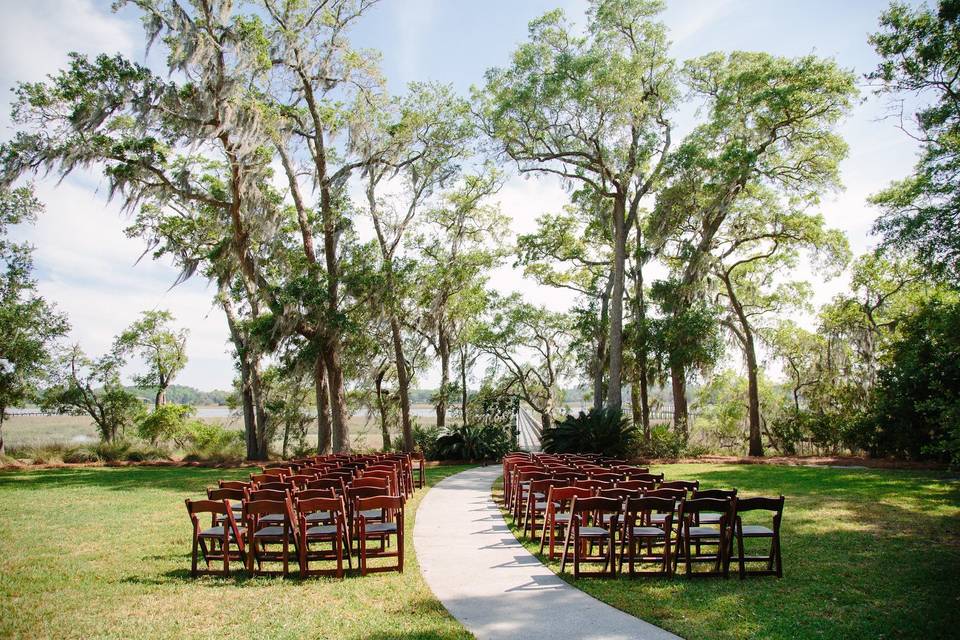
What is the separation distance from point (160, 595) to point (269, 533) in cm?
119

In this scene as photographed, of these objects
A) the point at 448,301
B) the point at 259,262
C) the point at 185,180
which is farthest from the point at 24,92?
the point at 448,301

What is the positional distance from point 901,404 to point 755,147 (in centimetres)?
968

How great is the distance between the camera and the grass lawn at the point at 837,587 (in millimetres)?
4840

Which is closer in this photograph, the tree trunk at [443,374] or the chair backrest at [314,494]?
the chair backrest at [314,494]

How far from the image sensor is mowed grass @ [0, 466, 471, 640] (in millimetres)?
4781

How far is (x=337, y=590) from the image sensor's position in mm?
5824

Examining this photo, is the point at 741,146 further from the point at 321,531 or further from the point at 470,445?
the point at 321,531

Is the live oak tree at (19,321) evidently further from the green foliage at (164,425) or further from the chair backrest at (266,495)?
the chair backrest at (266,495)

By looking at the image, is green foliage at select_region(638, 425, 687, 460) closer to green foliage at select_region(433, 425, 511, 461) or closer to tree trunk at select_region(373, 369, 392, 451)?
green foliage at select_region(433, 425, 511, 461)

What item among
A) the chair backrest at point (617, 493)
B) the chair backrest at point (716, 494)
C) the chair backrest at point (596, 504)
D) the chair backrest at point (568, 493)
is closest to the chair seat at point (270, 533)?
the chair backrest at point (568, 493)

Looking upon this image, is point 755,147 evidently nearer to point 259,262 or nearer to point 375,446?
point 259,262

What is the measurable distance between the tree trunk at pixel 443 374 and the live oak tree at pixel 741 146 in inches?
361

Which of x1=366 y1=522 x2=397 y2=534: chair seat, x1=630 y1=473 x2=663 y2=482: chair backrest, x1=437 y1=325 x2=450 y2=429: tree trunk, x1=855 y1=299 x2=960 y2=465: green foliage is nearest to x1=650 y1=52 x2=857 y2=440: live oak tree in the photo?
x1=855 y1=299 x2=960 y2=465: green foliage

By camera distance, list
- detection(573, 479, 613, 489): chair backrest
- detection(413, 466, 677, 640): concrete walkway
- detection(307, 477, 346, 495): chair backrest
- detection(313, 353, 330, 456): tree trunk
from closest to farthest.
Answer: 1. detection(413, 466, 677, 640): concrete walkway
2. detection(573, 479, 613, 489): chair backrest
3. detection(307, 477, 346, 495): chair backrest
4. detection(313, 353, 330, 456): tree trunk
